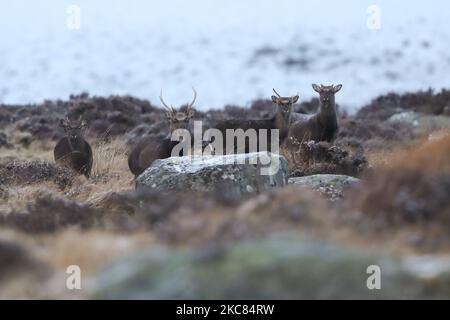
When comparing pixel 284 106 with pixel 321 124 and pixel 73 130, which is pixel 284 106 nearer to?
pixel 321 124

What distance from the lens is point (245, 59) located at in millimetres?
67500

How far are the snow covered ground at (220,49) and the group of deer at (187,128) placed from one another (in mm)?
22491

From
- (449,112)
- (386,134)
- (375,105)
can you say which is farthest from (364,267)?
(375,105)

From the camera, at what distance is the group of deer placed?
15.1m

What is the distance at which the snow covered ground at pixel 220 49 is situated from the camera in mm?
51219

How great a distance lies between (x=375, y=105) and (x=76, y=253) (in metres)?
23.9

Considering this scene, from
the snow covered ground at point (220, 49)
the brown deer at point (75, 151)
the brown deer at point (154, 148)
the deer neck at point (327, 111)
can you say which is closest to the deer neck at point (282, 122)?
the deer neck at point (327, 111)

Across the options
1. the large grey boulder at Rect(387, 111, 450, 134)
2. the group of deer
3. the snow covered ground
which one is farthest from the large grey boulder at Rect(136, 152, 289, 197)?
the snow covered ground

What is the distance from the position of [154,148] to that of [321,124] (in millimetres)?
3304

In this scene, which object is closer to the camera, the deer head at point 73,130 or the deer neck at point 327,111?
the deer head at point 73,130

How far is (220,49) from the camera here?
7238 cm

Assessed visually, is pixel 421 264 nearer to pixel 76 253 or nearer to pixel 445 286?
pixel 445 286

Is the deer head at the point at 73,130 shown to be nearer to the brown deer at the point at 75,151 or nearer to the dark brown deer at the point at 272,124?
the brown deer at the point at 75,151
